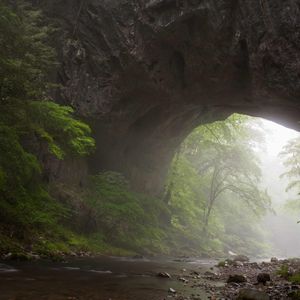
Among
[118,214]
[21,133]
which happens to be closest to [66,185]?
[118,214]

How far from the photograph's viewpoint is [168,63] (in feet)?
56.9

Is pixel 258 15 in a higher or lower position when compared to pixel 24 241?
higher

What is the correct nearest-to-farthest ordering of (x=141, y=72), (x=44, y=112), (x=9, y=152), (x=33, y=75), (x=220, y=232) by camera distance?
(x=9, y=152)
(x=33, y=75)
(x=44, y=112)
(x=141, y=72)
(x=220, y=232)

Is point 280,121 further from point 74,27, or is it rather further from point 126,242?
point 74,27

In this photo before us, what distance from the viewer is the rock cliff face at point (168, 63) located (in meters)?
13.1

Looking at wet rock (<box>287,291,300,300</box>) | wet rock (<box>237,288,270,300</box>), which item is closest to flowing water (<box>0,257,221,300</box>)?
wet rock (<box>237,288,270,300</box>)

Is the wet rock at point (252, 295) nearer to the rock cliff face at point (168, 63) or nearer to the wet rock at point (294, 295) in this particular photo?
the wet rock at point (294, 295)

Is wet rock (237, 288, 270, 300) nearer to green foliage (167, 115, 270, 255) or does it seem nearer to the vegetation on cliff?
the vegetation on cliff

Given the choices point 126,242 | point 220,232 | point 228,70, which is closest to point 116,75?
point 228,70

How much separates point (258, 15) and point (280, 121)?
24.3 ft

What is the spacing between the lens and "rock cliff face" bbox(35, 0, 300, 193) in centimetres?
1311

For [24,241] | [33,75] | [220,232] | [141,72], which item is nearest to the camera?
[24,241]

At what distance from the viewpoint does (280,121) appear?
61.0 feet

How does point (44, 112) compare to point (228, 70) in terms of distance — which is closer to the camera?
point (44, 112)
